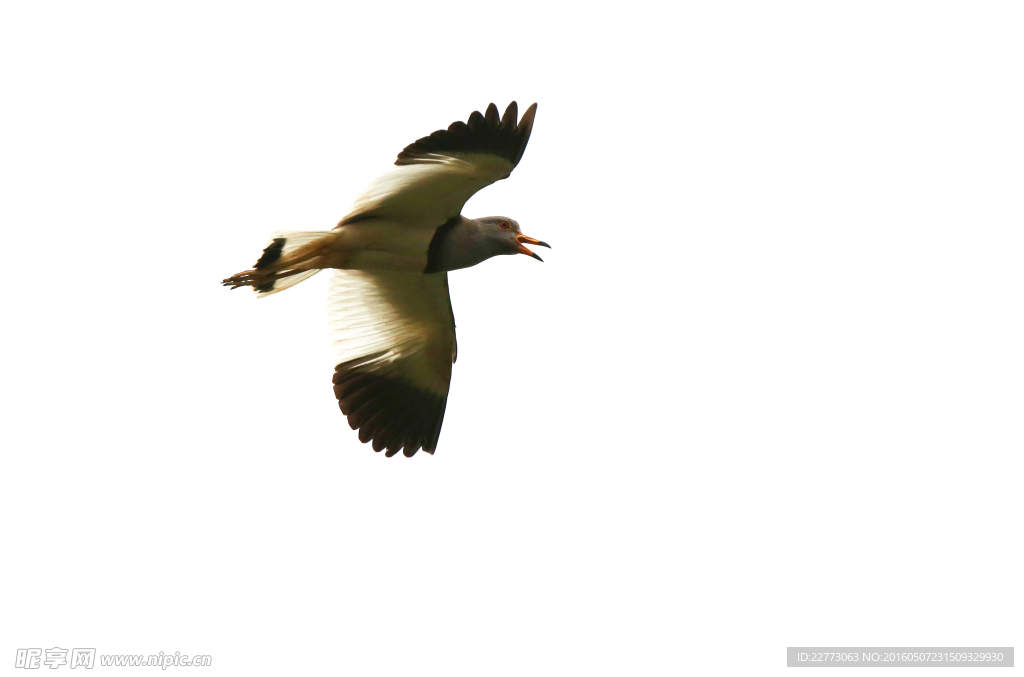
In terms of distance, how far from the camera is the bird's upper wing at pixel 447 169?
27.3 feet

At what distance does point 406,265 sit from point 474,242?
68cm

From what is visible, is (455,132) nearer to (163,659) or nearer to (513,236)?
(513,236)

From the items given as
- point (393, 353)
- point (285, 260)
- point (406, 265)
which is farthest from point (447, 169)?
point (393, 353)

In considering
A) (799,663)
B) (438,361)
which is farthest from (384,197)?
(799,663)

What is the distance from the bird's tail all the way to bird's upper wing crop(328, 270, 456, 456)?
948 mm

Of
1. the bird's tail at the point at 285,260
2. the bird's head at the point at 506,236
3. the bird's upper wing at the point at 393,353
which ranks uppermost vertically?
the bird's head at the point at 506,236

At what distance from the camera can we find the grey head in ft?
31.3

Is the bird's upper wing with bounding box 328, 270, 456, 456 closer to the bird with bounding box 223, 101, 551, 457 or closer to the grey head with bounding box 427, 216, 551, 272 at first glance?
the bird with bounding box 223, 101, 551, 457

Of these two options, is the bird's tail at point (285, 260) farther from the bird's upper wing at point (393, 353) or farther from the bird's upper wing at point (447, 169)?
the bird's upper wing at point (393, 353)

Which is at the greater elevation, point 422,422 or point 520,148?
point 520,148

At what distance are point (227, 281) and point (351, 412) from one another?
185cm

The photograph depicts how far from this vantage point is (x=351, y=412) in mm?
10219

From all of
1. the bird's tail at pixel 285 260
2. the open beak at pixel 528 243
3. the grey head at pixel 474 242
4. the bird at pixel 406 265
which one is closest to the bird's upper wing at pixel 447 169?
the bird at pixel 406 265

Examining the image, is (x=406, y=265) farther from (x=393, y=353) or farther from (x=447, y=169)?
(x=447, y=169)
